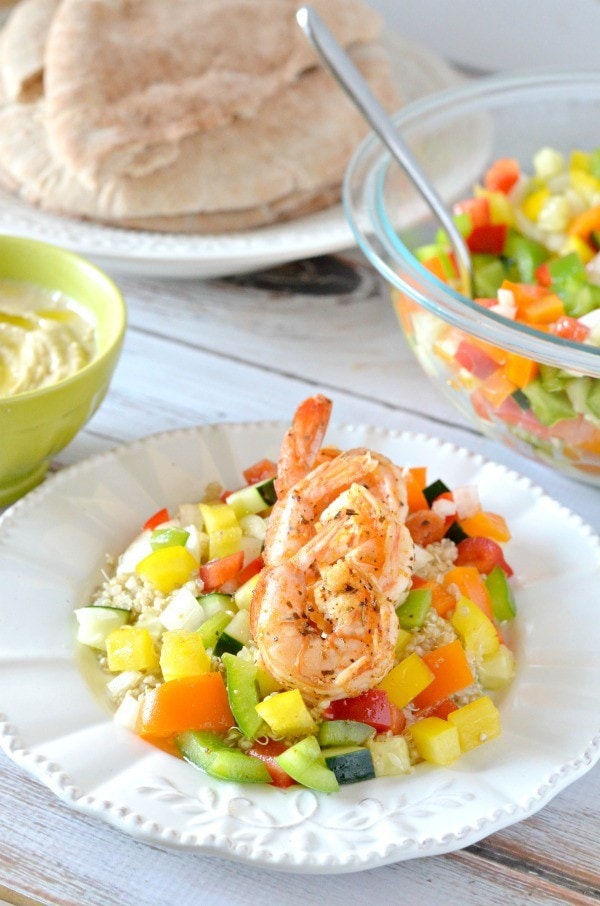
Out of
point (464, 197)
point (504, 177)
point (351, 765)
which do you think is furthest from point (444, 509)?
point (464, 197)

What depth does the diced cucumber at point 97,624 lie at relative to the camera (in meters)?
1.88

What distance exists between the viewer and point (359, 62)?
350 cm

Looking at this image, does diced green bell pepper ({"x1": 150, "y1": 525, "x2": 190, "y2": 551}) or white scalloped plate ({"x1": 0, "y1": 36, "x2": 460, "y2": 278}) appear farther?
white scalloped plate ({"x1": 0, "y1": 36, "x2": 460, "y2": 278})

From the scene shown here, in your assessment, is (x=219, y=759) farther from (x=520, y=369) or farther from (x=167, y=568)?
(x=520, y=369)

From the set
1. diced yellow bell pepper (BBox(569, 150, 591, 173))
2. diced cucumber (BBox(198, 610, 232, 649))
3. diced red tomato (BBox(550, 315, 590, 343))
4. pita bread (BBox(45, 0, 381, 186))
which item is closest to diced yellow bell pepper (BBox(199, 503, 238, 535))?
diced cucumber (BBox(198, 610, 232, 649))

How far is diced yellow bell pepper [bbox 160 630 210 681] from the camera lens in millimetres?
1764

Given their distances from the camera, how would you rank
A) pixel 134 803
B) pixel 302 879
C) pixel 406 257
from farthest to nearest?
pixel 406 257, pixel 302 879, pixel 134 803

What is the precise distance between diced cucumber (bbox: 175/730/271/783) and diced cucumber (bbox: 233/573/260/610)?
25 cm

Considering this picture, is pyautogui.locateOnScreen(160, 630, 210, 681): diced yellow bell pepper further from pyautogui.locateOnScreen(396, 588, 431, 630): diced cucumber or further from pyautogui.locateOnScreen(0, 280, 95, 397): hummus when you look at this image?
pyautogui.locateOnScreen(0, 280, 95, 397): hummus

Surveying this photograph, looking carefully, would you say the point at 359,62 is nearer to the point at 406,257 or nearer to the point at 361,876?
the point at 406,257

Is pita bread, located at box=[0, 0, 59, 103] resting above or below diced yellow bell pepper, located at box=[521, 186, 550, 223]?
above

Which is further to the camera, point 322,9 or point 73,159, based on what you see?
point 322,9

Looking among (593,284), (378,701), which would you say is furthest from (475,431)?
(378,701)

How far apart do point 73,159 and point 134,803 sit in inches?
80.8
